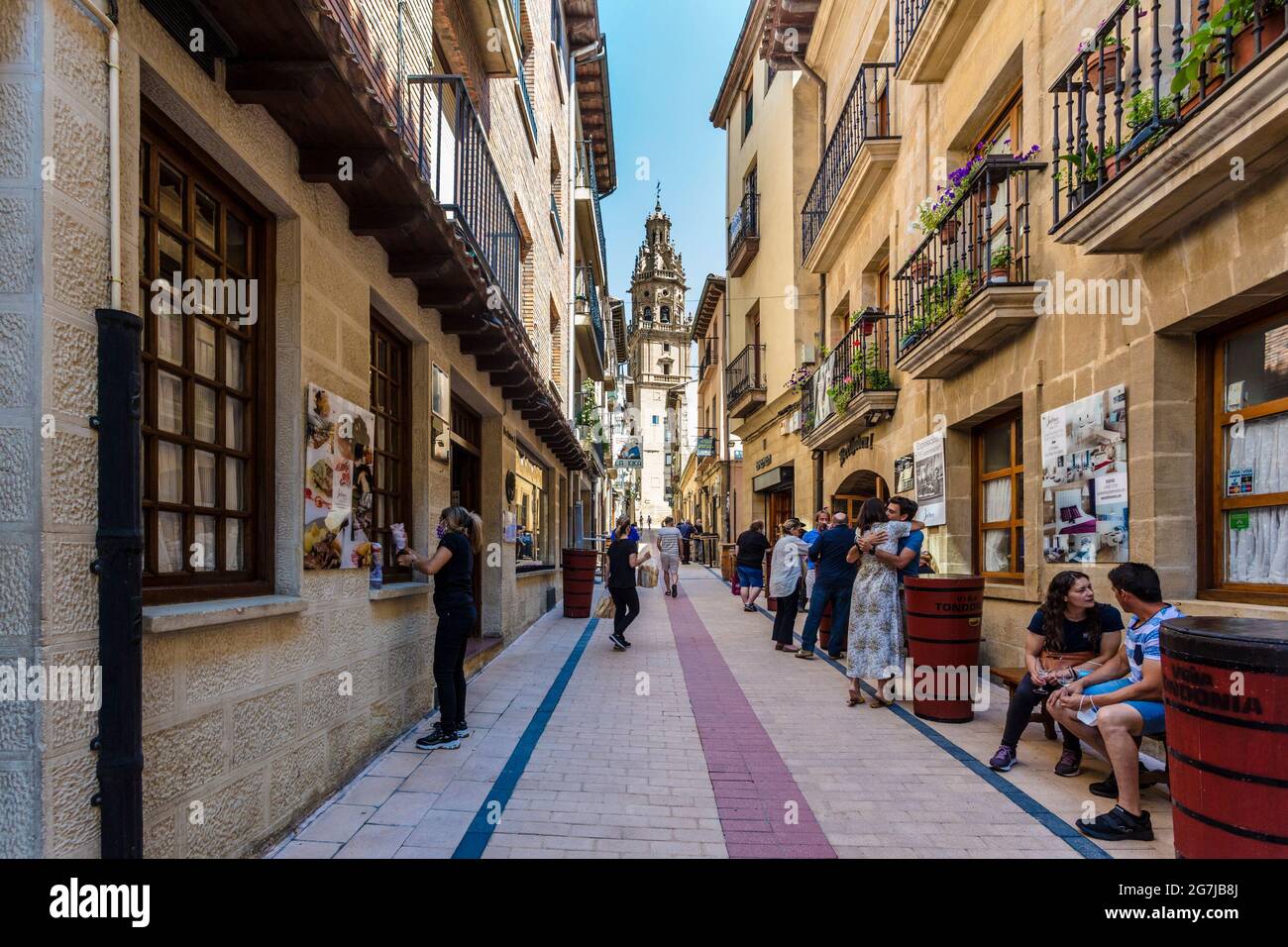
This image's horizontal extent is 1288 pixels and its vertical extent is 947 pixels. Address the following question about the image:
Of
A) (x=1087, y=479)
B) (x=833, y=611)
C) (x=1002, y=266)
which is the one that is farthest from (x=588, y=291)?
(x=1087, y=479)

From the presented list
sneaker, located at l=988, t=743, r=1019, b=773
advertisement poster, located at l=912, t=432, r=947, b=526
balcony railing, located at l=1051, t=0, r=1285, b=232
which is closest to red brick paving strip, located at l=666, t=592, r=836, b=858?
sneaker, located at l=988, t=743, r=1019, b=773

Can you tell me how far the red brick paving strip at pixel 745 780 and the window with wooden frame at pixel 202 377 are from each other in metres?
2.71

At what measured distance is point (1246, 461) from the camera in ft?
15.6

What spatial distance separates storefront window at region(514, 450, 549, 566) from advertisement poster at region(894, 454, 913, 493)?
5.20m

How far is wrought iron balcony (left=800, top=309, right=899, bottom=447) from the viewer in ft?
36.3

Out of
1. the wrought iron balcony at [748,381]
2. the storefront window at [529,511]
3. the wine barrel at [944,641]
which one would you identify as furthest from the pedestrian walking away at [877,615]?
the wrought iron balcony at [748,381]

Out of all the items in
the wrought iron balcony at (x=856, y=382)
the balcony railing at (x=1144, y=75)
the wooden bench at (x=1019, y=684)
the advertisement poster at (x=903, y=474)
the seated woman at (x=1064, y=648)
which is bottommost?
the wooden bench at (x=1019, y=684)

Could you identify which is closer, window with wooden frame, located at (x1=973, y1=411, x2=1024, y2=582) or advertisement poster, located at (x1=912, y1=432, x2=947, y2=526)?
window with wooden frame, located at (x1=973, y1=411, x2=1024, y2=582)

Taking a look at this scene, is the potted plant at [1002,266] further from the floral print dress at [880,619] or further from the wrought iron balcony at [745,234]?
the wrought iron balcony at [745,234]

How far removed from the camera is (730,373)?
23.5 m

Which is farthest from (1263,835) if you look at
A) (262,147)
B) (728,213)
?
(728,213)

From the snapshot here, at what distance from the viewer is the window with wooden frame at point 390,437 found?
5.79m

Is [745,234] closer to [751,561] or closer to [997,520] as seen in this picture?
[751,561]

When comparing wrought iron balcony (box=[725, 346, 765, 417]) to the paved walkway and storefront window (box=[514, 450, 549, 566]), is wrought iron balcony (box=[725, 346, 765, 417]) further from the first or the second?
the paved walkway
